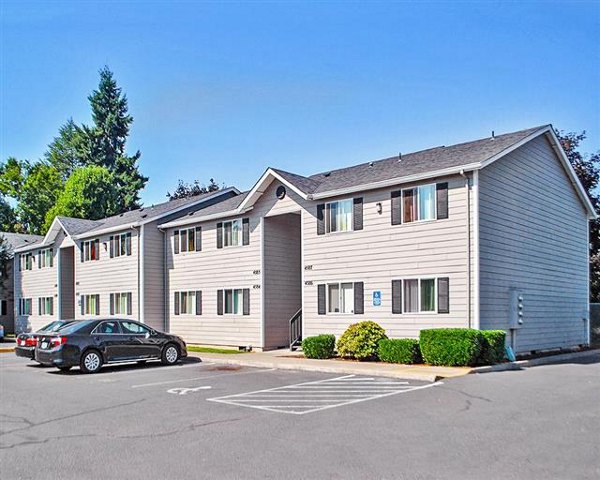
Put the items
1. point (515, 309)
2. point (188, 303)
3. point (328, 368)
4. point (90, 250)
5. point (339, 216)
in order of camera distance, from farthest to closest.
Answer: point (90, 250) → point (188, 303) → point (339, 216) → point (515, 309) → point (328, 368)

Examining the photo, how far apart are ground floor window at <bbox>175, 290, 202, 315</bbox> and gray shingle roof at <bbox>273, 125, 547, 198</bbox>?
796cm

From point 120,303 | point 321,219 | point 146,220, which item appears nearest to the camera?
point 321,219

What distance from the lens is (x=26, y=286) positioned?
143 ft

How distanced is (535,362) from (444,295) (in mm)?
3299

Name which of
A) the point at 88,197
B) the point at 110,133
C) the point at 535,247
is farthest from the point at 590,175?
the point at 110,133

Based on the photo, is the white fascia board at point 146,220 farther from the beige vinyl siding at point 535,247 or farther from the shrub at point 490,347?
the shrub at point 490,347

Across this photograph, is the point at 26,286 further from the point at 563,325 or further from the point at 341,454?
the point at 341,454

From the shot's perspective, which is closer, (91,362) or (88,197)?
(91,362)

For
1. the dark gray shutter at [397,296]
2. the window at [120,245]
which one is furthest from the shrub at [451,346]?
the window at [120,245]

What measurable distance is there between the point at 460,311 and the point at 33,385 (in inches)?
460

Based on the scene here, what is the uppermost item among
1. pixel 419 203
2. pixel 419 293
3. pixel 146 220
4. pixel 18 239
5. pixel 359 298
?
pixel 18 239

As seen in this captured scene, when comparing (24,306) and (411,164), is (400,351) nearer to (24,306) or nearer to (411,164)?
(411,164)

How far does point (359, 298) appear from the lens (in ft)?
68.4

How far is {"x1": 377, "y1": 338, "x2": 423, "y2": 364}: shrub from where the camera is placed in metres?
17.5
